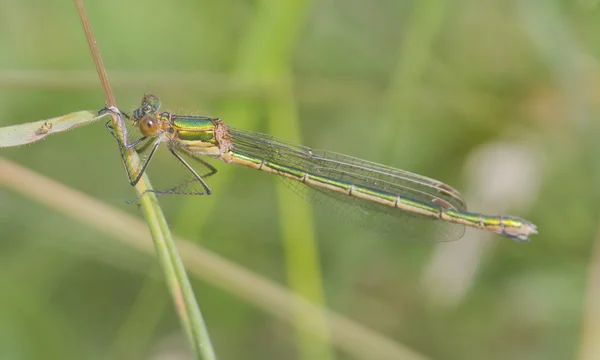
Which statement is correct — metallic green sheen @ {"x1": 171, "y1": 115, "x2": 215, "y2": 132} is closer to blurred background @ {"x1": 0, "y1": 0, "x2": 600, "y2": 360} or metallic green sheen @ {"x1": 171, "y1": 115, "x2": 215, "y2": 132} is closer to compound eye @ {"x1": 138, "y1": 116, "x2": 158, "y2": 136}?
blurred background @ {"x1": 0, "y1": 0, "x2": 600, "y2": 360}

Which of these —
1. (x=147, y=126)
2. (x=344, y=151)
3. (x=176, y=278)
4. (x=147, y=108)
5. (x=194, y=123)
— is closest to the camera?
(x=176, y=278)

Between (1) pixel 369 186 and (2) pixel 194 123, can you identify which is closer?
(2) pixel 194 123

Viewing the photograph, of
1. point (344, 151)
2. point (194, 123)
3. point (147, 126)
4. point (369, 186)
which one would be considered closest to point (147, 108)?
point (147, 126)

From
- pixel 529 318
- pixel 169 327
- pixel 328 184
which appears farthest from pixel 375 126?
pixel 169 327

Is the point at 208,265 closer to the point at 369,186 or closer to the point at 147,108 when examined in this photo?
the point at 147,108

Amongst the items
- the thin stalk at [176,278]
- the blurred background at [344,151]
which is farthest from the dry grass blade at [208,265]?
the thin stalk at [176,278]

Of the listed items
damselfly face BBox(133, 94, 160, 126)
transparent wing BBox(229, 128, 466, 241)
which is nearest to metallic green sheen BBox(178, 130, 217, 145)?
transparent wing BBox(229, 128, 466, 241)
